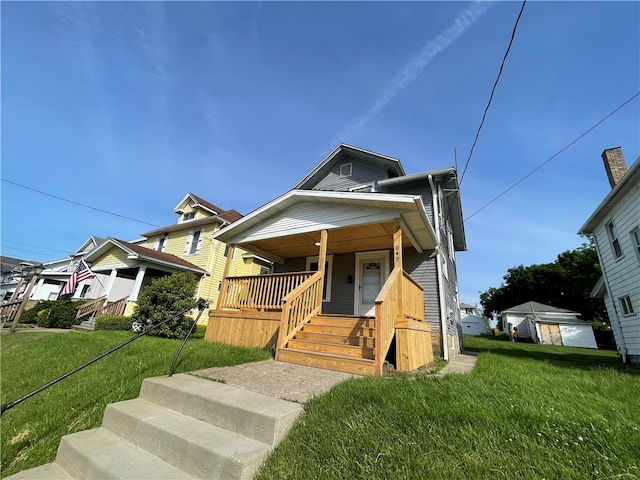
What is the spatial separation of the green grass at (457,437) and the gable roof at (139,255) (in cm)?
1396

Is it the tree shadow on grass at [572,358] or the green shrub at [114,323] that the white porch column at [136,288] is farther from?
the tree shadow on grass at [572,358]

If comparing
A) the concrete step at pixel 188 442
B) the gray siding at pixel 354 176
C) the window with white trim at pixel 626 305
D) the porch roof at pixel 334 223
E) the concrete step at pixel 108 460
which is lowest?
the concrete step at pixel 108 460

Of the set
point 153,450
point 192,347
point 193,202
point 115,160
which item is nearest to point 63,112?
point 115,160

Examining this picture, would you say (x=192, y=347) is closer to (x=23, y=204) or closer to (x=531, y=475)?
(x=531, y=475)

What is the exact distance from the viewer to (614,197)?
903 cm

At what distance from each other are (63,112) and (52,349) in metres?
10.2

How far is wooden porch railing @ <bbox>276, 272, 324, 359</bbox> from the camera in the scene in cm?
568

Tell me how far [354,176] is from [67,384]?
9.99 meters

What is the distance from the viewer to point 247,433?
7.75 ft

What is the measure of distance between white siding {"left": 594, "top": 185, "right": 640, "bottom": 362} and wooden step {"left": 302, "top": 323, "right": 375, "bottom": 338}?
9.42 metres

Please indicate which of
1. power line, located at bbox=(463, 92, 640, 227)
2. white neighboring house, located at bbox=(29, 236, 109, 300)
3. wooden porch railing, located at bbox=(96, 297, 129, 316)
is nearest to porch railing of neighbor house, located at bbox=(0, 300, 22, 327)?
wooden porch railing, located at bbox=(96, 297, 129, 316)

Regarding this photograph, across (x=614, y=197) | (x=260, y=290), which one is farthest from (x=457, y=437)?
(x=614, y=197)

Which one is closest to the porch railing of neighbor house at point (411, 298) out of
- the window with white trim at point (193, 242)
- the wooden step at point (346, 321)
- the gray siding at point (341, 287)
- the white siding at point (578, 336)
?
the wooden step at point (346, 321)

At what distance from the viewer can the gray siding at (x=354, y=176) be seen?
10438mm
